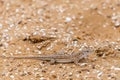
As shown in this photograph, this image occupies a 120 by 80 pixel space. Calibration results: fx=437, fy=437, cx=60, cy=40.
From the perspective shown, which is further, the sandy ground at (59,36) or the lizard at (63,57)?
the lizard at (63,57)

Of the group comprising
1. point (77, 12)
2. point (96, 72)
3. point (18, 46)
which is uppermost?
point (77, 12)

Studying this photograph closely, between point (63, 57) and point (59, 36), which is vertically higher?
point (59, 36)

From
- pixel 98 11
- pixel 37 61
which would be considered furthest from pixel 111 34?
pixel 37 61

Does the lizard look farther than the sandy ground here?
Yes

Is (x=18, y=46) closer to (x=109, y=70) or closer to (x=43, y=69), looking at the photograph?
(x=43, y=69)

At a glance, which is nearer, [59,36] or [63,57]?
[63,57]

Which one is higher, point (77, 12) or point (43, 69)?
point (77, 12)

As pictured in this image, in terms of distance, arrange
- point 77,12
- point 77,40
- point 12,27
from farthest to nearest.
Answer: point 77,12 → point 12,27 → point 77,40

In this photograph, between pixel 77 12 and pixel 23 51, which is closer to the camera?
pixel 23 51
